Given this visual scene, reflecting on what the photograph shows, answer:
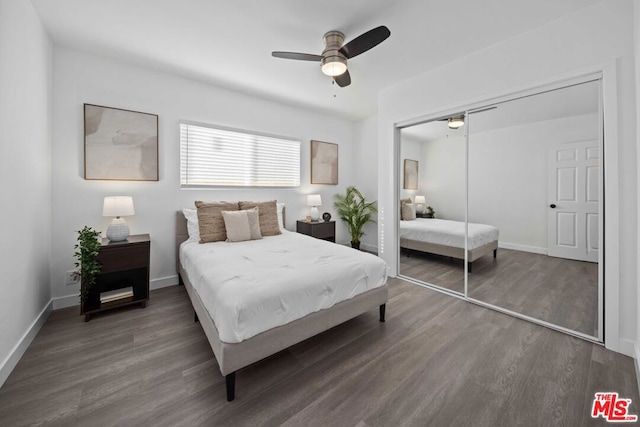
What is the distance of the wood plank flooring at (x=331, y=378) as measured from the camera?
141 cm

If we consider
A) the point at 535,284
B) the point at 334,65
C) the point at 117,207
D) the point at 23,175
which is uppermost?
the point at 334,65

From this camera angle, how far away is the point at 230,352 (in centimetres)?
149

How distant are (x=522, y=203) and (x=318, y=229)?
2.87 metres

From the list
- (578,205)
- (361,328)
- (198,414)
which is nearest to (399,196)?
(578,205)

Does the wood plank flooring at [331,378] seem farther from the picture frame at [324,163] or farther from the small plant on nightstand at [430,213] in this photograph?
the picture frame at [324,163]

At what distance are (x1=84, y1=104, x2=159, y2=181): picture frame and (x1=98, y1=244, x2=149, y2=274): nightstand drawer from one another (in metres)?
0.96

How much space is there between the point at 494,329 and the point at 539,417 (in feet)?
3.30

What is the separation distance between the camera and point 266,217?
3.58 m

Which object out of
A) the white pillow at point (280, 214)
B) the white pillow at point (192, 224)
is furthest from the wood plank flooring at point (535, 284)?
the white pillow at point (192, 224)

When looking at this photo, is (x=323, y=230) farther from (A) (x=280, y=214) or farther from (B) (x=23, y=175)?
(B) (x=23, y=175)

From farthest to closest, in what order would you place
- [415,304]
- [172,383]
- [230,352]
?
[415,304] → [172,383] → [230,352]

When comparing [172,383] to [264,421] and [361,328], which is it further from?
[361,328]

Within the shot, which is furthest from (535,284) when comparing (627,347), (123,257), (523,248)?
(123,257)

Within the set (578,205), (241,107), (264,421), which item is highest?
(241,107)
